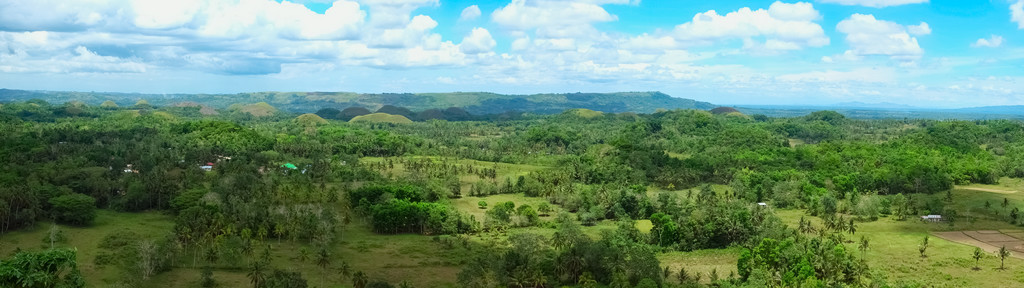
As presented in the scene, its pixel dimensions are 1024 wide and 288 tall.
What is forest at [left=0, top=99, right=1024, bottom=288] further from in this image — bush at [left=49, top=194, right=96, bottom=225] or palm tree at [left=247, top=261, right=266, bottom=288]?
palm tree at [left=247, top=261, right=266, bottom=288]

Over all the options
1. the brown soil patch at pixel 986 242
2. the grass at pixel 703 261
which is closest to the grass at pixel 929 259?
the brown soil patch at pixel 986 242

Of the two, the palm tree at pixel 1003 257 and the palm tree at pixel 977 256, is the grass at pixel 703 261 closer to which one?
the palm tree at pixel 977 256

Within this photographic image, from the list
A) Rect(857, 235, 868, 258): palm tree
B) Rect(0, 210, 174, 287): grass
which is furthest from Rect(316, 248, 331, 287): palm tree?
Rect(857, 235, 868, 258): palm tree

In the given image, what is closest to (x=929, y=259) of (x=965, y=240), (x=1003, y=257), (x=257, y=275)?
(x=1003, y=257)

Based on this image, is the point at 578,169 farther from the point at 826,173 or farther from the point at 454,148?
the point at 454,148

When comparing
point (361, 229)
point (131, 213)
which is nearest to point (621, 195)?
point (361, 229)

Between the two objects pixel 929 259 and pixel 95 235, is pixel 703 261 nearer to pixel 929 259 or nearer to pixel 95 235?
pixel 929 259
